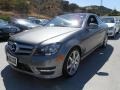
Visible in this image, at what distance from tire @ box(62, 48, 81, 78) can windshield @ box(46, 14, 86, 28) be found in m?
0.94

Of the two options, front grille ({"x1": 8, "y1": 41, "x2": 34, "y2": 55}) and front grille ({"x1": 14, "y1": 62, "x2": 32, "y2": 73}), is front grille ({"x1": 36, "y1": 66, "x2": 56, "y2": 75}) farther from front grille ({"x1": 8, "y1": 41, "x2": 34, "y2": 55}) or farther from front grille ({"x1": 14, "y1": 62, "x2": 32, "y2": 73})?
front grille ({"x1": 8, "y1": 41, "x2": 34, "y2": 55})

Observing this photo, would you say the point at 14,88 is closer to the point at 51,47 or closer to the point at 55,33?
the point at 51,47

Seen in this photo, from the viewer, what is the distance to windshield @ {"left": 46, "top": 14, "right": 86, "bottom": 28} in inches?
234

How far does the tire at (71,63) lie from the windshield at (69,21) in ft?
3.10

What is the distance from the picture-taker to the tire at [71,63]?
4.72m

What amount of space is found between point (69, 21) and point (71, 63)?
1.58 m

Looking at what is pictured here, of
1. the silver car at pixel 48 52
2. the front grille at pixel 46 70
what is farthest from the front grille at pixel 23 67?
the front grille at pixel 46 70

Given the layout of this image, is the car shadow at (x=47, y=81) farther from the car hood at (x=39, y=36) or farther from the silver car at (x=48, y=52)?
the car hood at (x=39, y=36)

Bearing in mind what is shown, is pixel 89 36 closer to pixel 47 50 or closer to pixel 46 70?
pixel 47 50

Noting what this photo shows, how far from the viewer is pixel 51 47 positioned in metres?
4.43

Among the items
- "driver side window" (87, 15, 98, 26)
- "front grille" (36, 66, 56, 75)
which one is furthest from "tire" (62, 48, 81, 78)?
"driver side window" (87, 15, 98, 26)

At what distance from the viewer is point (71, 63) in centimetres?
501

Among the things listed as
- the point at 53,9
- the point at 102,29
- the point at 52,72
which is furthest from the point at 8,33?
the point at 53,9

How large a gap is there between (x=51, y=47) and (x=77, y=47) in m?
0.99
